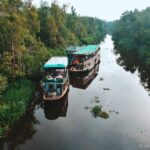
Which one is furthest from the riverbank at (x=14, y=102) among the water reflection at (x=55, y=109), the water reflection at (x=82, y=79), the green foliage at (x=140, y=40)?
the green foliage at (x=140, y=40)

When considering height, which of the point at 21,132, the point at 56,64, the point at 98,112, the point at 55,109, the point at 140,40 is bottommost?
the point at 55,109

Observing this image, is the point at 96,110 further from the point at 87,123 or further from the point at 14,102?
the point at 14,102

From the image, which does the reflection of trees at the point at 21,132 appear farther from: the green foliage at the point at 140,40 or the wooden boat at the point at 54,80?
the green foliage at the point at 140,40

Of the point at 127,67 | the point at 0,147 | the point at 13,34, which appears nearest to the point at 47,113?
the point at 0,147

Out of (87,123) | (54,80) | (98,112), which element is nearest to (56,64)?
(54,80)

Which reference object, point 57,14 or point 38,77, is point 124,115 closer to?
point 38,77

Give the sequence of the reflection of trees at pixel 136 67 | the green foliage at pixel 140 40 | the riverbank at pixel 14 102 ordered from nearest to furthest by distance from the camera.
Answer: the riverbank at pixel 14 102 → the reflection of trees at pixel 136 67 → the green foliage at pixel 140 40

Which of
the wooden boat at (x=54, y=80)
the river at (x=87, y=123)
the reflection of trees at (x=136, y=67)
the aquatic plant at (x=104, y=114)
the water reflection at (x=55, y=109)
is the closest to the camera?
the river at (x=87, y=123)
